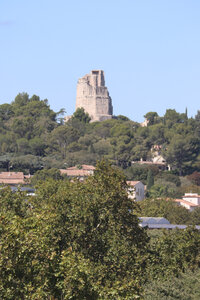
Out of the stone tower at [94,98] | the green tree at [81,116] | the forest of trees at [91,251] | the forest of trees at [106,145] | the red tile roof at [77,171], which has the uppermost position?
the stone tower at [94,98]

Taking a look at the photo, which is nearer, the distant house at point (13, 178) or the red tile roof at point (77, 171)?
the distant house at point (13, 178)

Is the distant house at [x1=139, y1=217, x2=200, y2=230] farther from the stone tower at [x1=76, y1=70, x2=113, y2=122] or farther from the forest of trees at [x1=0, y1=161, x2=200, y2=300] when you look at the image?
the stone tower at [x1=76, y1=70, x2=113, y2=122]

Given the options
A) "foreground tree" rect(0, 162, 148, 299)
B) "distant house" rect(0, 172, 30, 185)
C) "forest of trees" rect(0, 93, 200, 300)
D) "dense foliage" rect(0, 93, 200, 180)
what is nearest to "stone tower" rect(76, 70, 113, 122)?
"dense foliage" rect(0, 93, 200, 180)

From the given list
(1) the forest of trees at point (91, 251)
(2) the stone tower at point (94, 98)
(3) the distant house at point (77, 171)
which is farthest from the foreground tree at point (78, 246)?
(2) the stone tower at point (94, 98)

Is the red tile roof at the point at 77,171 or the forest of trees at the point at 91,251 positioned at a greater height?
the red tile roof at the point at 77,171

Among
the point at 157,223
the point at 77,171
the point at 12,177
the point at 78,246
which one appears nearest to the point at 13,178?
the point at 12,177

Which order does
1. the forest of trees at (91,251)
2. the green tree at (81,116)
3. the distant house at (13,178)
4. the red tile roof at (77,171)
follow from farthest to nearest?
the green tree at (81,116), the red tile roof at (77,171), the distant house at (13,178), the forest of trees at (91,251)

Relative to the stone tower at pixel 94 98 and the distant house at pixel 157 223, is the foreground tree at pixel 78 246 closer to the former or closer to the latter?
the distant house at pixel 157 223

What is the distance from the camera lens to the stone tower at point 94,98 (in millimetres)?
157500

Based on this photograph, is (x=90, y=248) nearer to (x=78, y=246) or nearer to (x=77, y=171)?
(x=78, y=246)

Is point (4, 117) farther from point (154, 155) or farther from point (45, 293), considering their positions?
point (45, 293)

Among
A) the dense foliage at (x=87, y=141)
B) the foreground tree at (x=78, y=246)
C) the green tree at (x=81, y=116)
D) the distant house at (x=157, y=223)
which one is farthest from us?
the green tree at (x=81, y=116)

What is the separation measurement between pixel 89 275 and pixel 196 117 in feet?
419

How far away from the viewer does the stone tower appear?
158 metres
